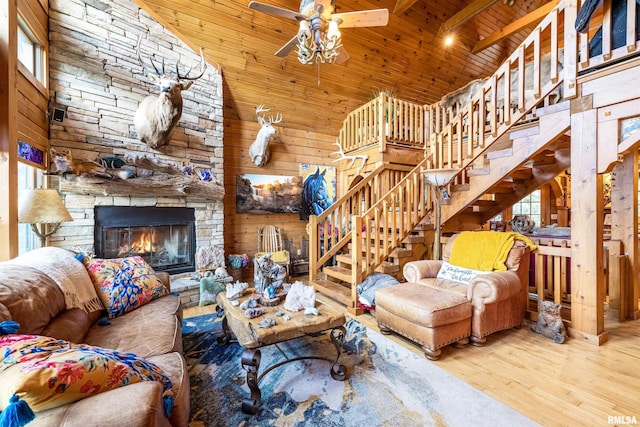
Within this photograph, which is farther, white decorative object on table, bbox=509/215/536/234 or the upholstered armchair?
white decorative object on table, bbox=509/215/536/234

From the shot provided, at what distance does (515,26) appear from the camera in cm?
542

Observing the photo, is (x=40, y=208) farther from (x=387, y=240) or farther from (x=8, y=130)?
(x=387, y=240)

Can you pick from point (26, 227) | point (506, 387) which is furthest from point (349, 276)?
point (26, 227)

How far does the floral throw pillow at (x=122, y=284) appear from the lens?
2125 mm

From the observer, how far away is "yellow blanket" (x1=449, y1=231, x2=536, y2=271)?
9.22ft

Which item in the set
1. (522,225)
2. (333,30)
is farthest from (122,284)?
(522,225)

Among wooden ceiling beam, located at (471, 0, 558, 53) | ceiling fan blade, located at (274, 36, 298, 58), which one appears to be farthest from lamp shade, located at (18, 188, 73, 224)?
wooden ceiling beam, located at (471, 0, 558, 53)

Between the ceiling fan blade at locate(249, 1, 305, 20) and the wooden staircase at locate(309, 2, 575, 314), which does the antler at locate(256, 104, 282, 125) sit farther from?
the ceiling fan blade at locate(249, 1, 305, 20)

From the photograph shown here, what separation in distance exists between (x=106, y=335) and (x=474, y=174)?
4.11m

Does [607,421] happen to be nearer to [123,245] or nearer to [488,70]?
[123,245]

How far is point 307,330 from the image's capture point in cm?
193

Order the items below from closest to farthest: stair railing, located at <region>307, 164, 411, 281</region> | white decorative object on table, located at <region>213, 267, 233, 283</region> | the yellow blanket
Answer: the yellow blanket
white decorative object on table, located at <region>213, 267, 233, 283</region>
stair railing, located at <region>307, 164, 411, 281</region>

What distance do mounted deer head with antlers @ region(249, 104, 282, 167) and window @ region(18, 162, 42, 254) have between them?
2.79 metres
